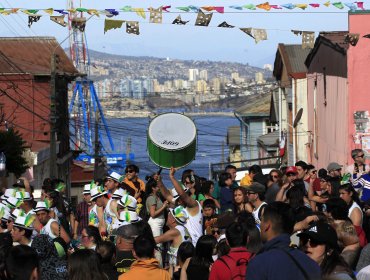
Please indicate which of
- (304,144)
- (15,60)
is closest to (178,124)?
(304,144)

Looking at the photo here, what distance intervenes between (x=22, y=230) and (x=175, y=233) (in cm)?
176

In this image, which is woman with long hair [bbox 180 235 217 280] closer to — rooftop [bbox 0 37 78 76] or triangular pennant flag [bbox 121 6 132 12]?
triangular pennant flag [bbox 121 6 132 12]

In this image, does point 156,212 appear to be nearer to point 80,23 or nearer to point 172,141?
point 172,141

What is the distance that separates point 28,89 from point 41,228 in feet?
129

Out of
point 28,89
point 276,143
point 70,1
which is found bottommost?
point 276,143

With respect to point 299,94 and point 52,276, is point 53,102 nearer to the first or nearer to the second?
point 299,94

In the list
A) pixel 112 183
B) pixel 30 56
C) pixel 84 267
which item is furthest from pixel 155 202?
pixel 30 56

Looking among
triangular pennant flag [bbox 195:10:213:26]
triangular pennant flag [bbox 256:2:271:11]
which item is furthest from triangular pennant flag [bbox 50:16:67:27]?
triangular pennant flag [bbox 256:2:271:11]

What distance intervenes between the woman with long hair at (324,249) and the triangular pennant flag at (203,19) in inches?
500

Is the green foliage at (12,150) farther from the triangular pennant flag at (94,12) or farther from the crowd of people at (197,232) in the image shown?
the crowd of people at (197,232)

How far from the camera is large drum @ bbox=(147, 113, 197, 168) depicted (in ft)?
51.5

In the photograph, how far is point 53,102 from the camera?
34.1 meters

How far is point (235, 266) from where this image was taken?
25.5 feet

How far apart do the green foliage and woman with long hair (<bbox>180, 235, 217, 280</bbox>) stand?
25.9 meters
